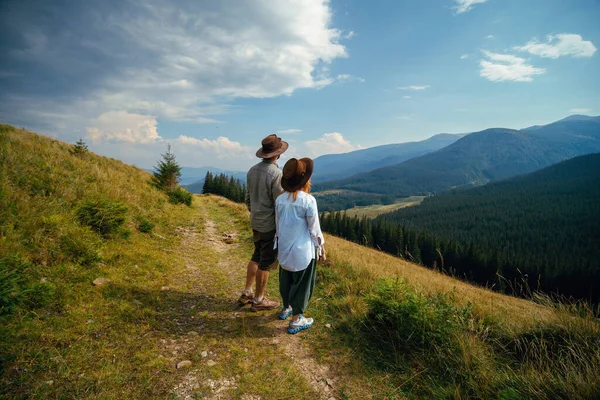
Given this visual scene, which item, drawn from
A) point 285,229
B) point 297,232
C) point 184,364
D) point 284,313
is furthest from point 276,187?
point 184,364

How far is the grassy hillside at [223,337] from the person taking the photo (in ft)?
9.45

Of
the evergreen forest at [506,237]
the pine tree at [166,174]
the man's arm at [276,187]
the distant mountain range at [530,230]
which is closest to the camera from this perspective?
the man's arm at [276,187]

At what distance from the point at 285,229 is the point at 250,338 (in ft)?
5.89

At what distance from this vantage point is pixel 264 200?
4699 millimetres

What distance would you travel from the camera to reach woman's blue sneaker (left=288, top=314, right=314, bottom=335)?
4.34m

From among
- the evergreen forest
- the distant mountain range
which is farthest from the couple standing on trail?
the distant mountain range

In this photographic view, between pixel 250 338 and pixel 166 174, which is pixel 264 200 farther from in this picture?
pixel 166 174

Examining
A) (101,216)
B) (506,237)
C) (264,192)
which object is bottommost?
(506,237)

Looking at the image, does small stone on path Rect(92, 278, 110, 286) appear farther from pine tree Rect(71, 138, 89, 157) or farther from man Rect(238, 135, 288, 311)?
pine tree Rect(71, 138, 89, 157)

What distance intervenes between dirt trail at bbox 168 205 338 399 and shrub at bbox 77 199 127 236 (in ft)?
6.22

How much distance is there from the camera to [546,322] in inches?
149

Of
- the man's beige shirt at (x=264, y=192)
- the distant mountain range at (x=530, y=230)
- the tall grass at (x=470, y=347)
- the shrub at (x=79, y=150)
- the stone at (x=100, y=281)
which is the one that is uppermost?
the shrub at (x=79, y=150)

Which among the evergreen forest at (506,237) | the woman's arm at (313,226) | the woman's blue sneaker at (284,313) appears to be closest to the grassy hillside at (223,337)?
the woman's blue sneaker at (284,313)

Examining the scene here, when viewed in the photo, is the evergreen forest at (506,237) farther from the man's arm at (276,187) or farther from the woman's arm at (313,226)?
the man's arm at (276,187)
